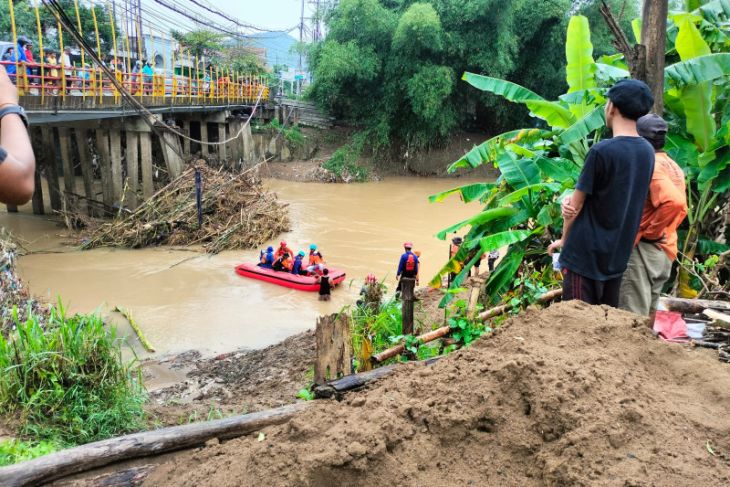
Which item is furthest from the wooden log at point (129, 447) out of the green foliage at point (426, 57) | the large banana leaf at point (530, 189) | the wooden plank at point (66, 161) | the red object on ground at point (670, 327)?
the green foliage at point (426, 57)

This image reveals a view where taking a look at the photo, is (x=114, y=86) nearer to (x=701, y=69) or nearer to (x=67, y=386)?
(x=67, y=386)

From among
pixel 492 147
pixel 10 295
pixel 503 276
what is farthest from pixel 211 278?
pixel 503 276

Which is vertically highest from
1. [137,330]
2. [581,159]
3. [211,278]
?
[581,159]

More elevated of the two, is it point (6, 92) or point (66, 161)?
point (6, 92)

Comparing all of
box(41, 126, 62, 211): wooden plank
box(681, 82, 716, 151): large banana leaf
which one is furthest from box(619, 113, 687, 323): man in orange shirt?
box(41, 126, 62, 211): wooden plank

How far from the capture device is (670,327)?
326 centimetres

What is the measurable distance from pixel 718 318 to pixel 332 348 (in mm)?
2303

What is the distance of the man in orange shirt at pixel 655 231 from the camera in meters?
2.93

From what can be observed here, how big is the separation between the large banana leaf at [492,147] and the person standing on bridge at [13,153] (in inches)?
175

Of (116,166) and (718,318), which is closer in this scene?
(718,318)

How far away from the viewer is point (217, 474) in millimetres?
2125

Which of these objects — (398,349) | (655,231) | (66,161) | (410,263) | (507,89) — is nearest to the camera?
(655,231)

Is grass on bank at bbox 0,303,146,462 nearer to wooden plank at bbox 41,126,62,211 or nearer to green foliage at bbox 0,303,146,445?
green foliage at bbox 0,303,146,445

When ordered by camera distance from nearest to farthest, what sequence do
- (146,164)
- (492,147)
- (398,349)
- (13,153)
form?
(13,153) → (398,349) → (492,147) → (146,164)
